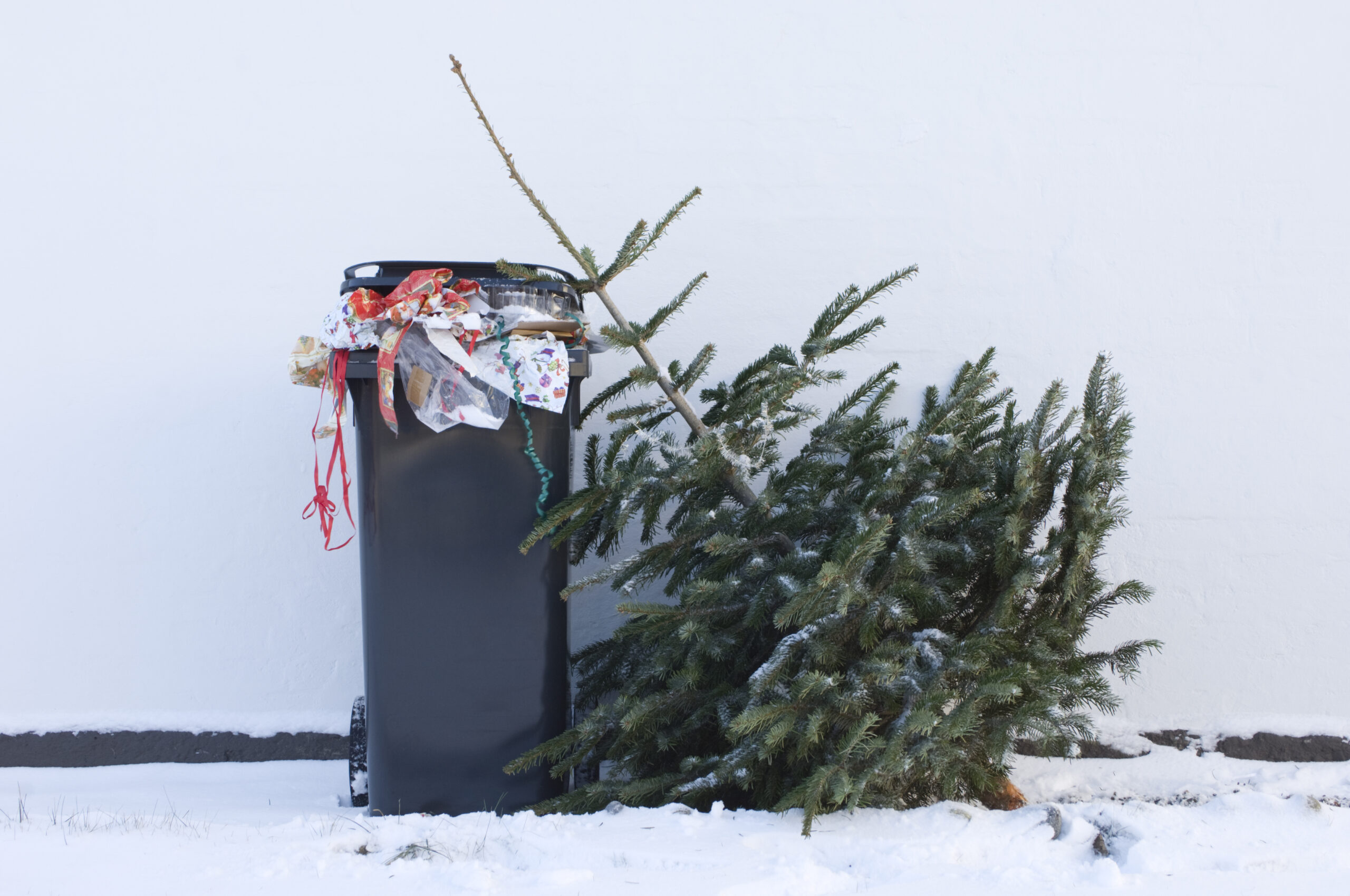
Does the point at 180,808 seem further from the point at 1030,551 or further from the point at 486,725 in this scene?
the point at 1030,551

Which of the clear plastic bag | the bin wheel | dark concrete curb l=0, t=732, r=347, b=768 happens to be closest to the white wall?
dark concrete curb l=0, t=732, r=347, b=768

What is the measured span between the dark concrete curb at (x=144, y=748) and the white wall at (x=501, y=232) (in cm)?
6

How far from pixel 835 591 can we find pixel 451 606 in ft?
3.23

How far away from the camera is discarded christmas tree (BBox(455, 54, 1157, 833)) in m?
1.89

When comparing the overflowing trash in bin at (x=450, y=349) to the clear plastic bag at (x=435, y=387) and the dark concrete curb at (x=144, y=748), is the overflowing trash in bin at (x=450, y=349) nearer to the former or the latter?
the clear plastic bag at (x=435, y=387)

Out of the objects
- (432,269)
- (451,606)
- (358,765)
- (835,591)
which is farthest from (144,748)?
(835,591)

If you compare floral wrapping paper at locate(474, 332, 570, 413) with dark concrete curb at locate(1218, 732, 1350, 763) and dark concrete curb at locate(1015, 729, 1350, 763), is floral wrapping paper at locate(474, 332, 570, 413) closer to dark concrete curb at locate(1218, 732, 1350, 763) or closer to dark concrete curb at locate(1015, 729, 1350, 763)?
dark concrete curb at locate(1015, 729, 1350, 763)

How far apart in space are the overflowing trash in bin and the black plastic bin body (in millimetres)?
78

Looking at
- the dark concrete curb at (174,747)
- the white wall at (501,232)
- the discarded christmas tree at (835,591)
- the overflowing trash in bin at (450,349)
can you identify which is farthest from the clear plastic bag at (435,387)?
the dark concrete curb at (174,747)

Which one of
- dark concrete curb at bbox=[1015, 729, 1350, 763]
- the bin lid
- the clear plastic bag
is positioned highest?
the bin lid

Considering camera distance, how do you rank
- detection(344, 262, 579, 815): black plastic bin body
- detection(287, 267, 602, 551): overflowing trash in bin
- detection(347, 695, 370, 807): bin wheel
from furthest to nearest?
1. detection(347, 695, 370, 807): bin wheel
2. detection(344, 262, 579, 815): black plastic bin body
3. detection(287, 267, 602, 551): overflowing trash in bin

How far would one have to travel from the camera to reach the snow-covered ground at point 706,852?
164cm

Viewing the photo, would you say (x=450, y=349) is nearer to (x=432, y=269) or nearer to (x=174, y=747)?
(x=432, y=269)

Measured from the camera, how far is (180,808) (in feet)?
7.95
